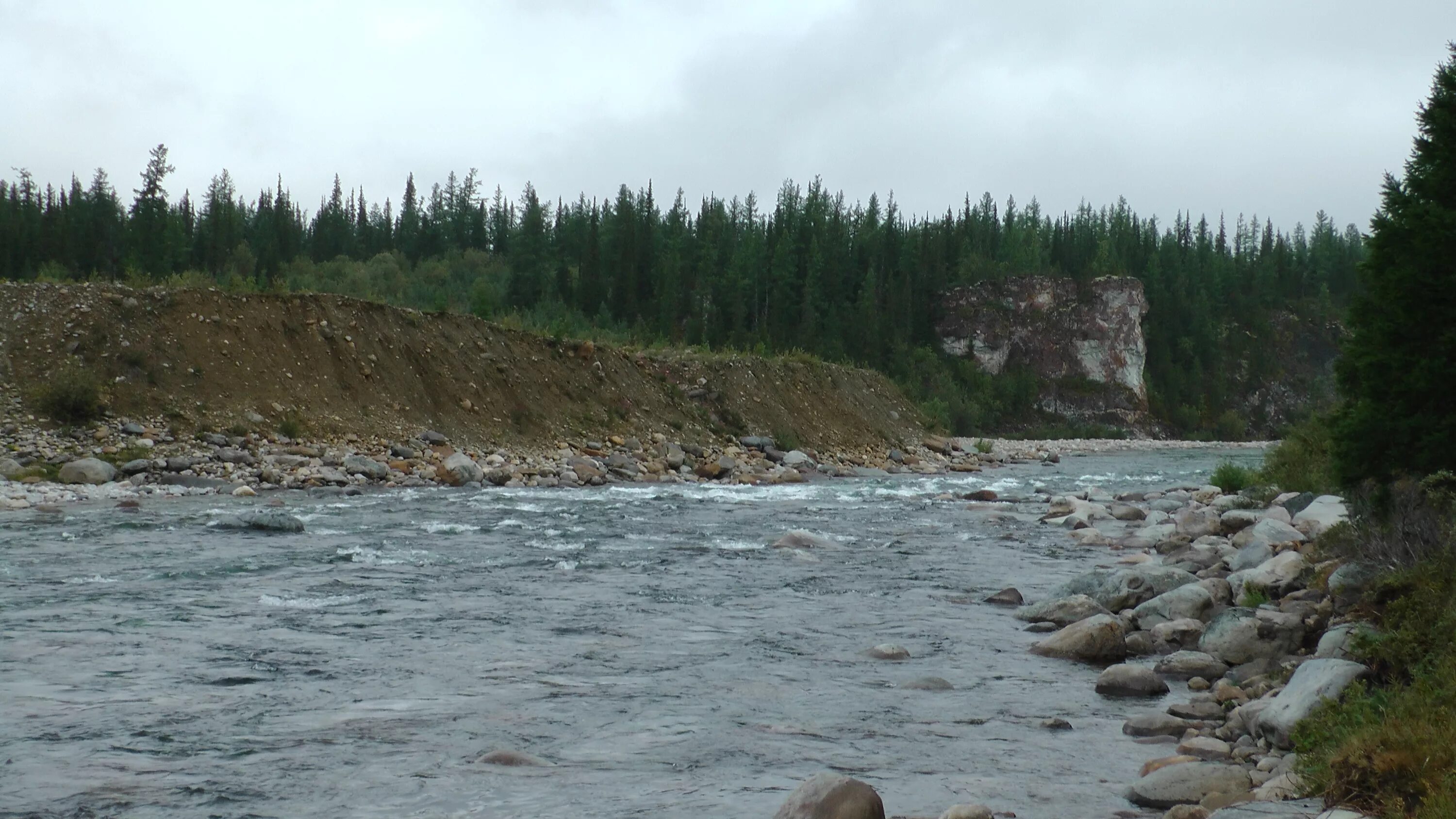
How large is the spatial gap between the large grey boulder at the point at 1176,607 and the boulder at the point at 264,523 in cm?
1120

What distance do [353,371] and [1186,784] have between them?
24.2 metres

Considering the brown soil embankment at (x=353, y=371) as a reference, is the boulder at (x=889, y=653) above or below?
below

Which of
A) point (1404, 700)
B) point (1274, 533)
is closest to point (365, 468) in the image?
point (1274, 533)

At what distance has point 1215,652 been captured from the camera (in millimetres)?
8406

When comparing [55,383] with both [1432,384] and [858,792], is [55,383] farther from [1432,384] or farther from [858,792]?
[1432,384]

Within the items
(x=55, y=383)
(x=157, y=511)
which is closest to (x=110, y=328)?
(x=55, y=383)

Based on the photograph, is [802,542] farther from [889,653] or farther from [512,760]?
[512,760]

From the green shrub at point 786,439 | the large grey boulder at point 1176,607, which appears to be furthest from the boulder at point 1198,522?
the green shrub at point 786,439

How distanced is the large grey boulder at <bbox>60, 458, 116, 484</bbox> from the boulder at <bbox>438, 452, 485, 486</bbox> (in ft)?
21.0

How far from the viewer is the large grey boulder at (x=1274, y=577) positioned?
389 inches

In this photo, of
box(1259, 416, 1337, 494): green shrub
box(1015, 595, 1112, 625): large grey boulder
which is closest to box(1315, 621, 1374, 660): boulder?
box(1015, 595, 1112, 625): large grey boulder

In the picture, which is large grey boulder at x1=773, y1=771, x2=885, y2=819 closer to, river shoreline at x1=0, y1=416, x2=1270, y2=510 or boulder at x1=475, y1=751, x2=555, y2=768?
boulder at x1=475, y1=751, x2=555, y2=768

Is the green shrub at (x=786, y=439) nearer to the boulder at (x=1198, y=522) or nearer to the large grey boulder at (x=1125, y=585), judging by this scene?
the boulder at (x=1198, y=522)

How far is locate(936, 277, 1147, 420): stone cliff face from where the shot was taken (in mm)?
91062
